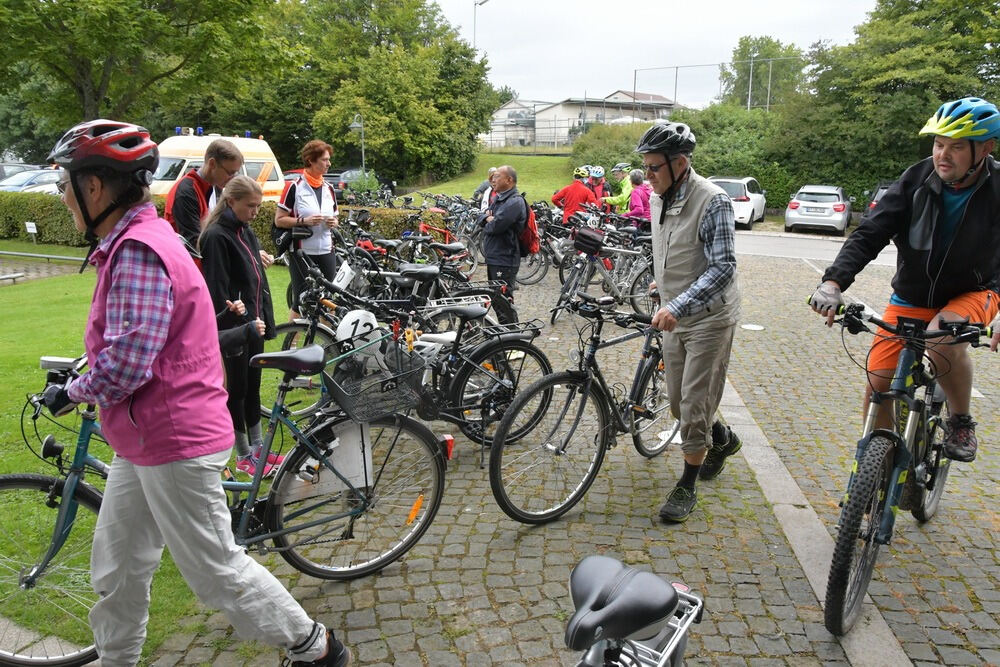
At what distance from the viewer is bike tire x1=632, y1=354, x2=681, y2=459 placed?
15.1 ft

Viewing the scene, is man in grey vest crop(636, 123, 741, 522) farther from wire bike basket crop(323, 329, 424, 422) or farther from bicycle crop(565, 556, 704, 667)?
bicycle crop(565, 556, 704, 667)

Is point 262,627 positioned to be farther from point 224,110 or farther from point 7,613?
point 224,110

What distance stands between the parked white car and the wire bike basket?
20848 mm

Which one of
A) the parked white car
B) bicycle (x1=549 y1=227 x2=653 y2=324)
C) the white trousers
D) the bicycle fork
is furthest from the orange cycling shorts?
the parked white car

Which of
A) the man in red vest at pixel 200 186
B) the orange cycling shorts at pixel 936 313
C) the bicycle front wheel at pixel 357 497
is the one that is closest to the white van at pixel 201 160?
the man in red vest at pixel 200 186

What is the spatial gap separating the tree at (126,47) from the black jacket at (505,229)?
31.5ft

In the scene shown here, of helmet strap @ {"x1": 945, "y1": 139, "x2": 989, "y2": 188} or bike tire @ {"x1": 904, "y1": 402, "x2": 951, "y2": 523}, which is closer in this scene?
helmet strap @ {"x1": 945, "y1": 139, "x2": 989, "y2": 188}

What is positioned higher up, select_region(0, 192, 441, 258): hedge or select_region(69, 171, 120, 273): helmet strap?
select_region(69, 171, 120, 273): helmet strap

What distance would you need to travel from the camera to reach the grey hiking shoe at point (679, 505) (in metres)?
4.01

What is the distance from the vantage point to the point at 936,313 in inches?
137

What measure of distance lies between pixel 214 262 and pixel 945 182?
371 centimetres

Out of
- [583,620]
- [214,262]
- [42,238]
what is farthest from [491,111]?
[583,620]

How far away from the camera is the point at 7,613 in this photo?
294 centimetres

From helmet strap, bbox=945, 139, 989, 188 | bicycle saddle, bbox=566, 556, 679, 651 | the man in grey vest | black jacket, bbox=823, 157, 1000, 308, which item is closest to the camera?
bicycle saddle, bbox=566, 556, 679, 651
